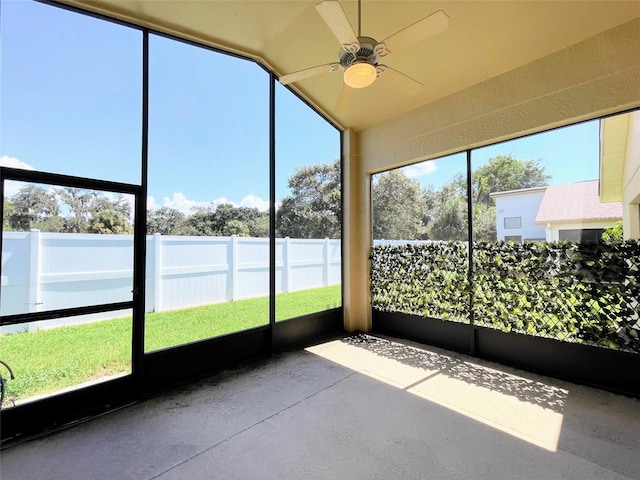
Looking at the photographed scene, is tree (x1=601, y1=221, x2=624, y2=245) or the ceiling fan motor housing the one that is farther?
tree (x1=601, y1=221, x2=624, y2=245)

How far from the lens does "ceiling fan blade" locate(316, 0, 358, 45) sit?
1858mm

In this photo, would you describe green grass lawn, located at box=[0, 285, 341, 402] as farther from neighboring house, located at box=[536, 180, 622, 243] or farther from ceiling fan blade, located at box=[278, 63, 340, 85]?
neighboring house, located at box=[536, 180, 622, 243]

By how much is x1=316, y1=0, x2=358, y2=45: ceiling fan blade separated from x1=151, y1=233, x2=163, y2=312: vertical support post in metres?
2.39

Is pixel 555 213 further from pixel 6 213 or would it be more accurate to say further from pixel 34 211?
pixel 6 213

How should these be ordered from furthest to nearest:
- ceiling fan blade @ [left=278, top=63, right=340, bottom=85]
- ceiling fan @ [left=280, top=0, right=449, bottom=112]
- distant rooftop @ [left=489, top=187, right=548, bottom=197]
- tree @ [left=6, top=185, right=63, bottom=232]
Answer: distant rooftop @ [left=489, top=187, right=548, bottom=197]
ceiling fan blade @ [left=278, top=63, right=340, bottom=85]
tree @ [left=6, top=185, right=63, bottom=232]
ceiling fan @ [left=280, top=0, right=449, bottom=112]

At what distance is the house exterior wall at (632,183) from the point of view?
9.39ft

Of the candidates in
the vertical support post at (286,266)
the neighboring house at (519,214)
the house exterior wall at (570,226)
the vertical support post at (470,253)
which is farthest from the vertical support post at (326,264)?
the house exterior wall at (570,226)

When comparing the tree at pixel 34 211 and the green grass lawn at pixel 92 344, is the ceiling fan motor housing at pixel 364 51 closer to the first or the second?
the tree at pixel 34 211

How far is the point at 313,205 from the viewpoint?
457 centimetres

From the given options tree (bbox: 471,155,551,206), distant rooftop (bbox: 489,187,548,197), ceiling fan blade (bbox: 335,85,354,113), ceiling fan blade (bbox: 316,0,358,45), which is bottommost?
distant rooftop (bbox: 489,187,548,197)

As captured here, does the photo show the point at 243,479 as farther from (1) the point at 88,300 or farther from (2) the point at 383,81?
(2) the point at 383,81

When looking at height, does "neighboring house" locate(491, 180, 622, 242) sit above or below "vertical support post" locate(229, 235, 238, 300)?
above

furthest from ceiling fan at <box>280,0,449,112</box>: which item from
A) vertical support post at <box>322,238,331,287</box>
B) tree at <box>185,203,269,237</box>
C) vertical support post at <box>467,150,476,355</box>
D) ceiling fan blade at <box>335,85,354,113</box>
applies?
vertical support post at <box>322,238,331,287</box>

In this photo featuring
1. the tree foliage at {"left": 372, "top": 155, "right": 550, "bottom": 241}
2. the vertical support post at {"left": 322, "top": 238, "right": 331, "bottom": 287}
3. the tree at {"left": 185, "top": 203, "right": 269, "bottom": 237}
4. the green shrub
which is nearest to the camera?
the green shrub
